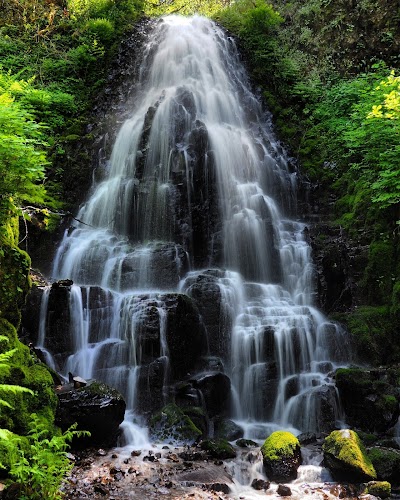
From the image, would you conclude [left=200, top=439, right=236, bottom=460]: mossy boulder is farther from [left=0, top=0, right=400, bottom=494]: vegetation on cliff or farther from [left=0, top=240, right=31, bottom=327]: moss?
[left=0, top=240, right=31, bottom=327]: moss

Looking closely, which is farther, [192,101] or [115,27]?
[115,27]

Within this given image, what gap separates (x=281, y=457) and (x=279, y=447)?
0.16 meters

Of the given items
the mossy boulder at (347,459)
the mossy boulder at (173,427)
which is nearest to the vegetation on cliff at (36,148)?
the mossy boulder at (173,427)

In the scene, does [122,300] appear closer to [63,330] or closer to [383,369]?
[63,330]

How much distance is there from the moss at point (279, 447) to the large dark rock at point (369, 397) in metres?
2.18

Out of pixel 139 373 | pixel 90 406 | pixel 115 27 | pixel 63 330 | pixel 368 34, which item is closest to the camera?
pixel 90 406

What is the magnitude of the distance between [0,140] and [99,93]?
45.2 feet

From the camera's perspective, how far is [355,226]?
42.9 feet

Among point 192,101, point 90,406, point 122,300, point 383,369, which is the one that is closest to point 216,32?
point 192,101

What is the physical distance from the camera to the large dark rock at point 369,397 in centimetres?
820

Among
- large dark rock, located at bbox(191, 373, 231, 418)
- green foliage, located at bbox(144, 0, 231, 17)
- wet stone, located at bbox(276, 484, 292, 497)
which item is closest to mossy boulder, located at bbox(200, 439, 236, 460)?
wet stone, located at bbox(276, 484, 292, 497)

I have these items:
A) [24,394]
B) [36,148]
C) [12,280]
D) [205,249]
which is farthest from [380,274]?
[36,148]

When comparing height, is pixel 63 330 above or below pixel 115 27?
below

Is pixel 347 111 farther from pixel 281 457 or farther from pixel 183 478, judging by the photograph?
pixel 183 478
